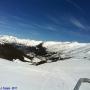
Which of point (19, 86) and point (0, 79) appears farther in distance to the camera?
point (0, 79)

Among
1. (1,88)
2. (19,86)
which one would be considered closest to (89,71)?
(19,86)

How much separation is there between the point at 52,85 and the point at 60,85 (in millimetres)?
475

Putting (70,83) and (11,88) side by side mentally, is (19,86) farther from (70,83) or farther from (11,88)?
(70,83)

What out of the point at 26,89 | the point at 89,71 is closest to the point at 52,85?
the point at 26,89

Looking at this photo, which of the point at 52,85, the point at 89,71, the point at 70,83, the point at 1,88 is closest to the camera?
the point at 1,88

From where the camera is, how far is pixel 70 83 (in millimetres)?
11391

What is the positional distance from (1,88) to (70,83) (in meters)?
4.63

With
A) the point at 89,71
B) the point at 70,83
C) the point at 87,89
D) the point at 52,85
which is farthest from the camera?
the point at 89,71

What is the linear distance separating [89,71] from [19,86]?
7220 mm

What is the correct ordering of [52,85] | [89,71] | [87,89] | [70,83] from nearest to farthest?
[87,89] → [52,85] → [70,83] → [89,71]

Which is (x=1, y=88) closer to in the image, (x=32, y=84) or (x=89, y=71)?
(x=32, y=84)

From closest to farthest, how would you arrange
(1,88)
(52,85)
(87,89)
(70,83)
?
(1,88) → (87,89) → (52,85) → (70,83)

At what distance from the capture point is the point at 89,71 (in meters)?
14.9

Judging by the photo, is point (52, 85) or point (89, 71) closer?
point (52, 85)
